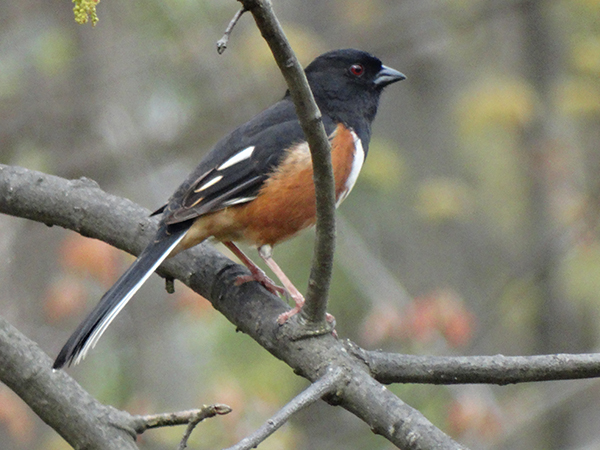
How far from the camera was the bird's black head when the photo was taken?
3.87m

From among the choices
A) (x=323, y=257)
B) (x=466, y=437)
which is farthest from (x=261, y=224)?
(x=466, y=437)

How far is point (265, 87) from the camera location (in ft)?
22.5

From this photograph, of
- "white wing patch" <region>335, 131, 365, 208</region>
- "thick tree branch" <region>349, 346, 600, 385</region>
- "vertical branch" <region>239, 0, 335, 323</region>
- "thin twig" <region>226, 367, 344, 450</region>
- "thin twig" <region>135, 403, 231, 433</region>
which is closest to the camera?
"vertical branch" <region>239, 0, 335, 323</region>

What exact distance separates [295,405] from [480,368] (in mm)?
730

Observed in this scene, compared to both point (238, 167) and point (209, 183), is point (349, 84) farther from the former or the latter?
point (209, 183)

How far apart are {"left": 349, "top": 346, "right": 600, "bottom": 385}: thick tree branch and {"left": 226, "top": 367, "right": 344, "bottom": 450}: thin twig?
0.20 meters

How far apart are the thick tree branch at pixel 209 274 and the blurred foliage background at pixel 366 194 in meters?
2.74

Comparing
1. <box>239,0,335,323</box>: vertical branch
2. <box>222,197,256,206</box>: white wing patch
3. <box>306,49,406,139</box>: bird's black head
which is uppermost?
<box>306,49,406,139</box>: bird's black head

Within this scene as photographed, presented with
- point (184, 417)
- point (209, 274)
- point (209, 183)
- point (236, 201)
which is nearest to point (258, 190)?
point (236, 201)

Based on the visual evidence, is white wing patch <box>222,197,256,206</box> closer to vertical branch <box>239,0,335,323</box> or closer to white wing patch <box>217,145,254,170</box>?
white wing patch <box>217,145,254,170</box>

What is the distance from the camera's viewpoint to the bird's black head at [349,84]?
12.7 ft

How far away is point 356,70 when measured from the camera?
409 cm

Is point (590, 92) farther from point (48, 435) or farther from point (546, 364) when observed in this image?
point (48, 435)

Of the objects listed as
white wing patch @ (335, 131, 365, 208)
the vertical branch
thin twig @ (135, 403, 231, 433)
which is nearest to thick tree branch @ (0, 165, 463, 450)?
the vertical branch
